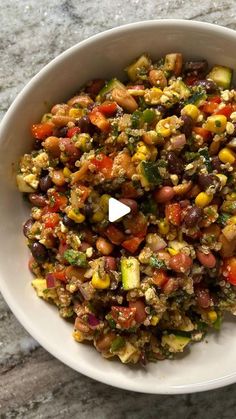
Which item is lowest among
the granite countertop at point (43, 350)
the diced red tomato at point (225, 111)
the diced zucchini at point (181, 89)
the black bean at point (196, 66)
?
the granite countertop at point (43, 350)

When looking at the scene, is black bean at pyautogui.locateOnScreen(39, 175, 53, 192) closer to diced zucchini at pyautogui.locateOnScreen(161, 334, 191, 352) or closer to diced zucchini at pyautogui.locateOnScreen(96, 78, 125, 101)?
diced zucchini at pyautogui.locateOnScreen(96, 78, 125, 101)

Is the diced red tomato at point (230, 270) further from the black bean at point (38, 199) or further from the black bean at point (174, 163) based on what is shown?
the black bean at point (38, 199)

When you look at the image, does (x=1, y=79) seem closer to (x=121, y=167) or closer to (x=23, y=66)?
(x=23, y=66)

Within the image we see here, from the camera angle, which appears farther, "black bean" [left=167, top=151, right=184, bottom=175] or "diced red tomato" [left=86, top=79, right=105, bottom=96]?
"diced red tomato" [left=86, top=79, right=105, bottom=96]

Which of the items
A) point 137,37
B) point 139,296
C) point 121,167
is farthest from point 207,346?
point 137,37

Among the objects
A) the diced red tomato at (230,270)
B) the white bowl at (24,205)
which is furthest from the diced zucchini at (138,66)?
the diced red tomato at (230,270)

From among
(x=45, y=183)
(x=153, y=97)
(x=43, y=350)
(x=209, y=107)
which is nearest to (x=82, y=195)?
(x=45, y=183)

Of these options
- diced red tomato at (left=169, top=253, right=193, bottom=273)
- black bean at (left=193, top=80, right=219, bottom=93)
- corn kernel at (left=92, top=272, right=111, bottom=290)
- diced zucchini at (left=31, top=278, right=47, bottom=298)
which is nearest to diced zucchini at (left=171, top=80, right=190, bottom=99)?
black bean at (left=193, top=80, right=219, bottom=93)
